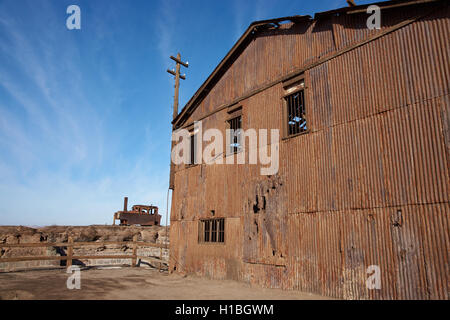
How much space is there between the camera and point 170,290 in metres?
9.83

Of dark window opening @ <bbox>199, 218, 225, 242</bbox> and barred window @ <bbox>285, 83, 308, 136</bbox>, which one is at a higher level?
barred window @ <bbox>285, 83, 308, 136</bbox>

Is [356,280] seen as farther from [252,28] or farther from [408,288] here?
[252,28]

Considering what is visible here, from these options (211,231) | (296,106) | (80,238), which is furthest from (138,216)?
(296,106)

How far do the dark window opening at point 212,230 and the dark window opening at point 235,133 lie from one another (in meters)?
2.98

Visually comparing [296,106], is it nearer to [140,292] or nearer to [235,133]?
[235,133]

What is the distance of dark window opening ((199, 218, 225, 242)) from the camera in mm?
12508

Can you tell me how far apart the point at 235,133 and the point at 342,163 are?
5343 mm

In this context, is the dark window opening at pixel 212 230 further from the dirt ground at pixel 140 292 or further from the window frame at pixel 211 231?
the dirt ground at pixel 140 292

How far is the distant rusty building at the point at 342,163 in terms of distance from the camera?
23.0 ft

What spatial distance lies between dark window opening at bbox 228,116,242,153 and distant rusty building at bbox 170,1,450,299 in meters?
0.14
